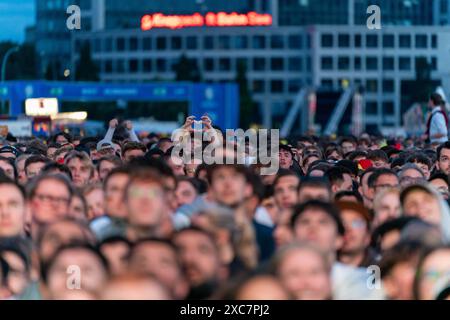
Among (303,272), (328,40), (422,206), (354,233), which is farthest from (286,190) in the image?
(328,40)

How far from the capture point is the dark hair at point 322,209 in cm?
1005

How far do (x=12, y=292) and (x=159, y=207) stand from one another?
972 millimetres

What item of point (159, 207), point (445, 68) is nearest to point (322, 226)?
point (159, 207)

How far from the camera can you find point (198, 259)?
29.6 feet

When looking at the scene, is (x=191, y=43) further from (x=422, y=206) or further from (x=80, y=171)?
(x=422, y=206)

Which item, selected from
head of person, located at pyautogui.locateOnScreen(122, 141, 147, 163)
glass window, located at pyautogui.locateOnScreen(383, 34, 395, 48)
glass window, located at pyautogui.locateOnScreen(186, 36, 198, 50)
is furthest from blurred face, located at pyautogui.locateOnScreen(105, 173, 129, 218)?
glass window, located at pyautogui.locateOnScreen(186, 36, 198, 50)

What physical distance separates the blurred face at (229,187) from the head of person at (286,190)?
3.27 ft

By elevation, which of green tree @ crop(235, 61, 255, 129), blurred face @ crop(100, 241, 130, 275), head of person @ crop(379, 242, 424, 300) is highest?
blurred face @ crop(100, 241, 130, 275)

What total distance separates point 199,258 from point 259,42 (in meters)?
161

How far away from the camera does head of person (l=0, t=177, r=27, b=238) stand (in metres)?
10.8

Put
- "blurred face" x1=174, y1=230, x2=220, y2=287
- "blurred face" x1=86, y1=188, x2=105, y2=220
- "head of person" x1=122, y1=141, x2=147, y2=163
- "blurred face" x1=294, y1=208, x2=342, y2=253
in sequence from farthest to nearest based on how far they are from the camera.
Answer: "head of person" x1=122, y1=141, x2=147, y2=163, "blurred face" x1=86, y1=188, x2=105, y2=220, "blurred face" x1=294, y1=208, x2=342, y2=253, "blurred face" x1=174, y1=230, x2=220, y2=287

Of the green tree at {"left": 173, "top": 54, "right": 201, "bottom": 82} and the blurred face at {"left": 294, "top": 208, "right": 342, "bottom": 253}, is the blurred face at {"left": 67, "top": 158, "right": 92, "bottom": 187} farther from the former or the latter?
the green tree at {"left": 173, "top": 54, "right": 201, "bottom": 82}

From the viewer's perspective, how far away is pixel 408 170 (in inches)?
636

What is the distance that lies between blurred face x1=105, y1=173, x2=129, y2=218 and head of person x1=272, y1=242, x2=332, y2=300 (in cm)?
211
